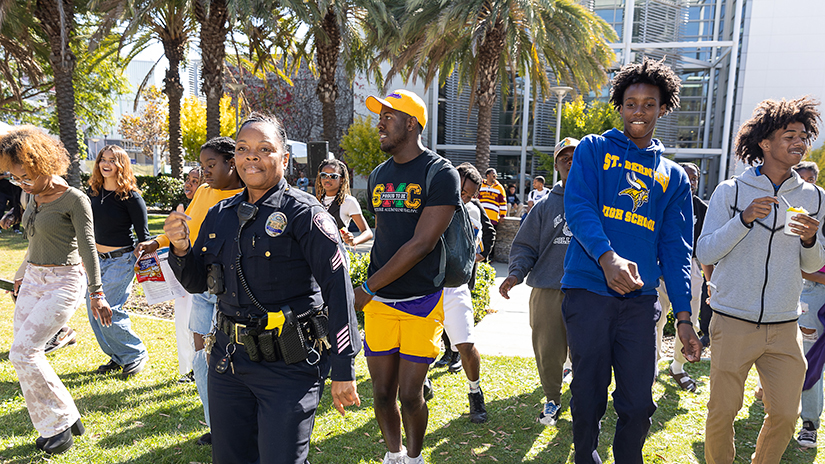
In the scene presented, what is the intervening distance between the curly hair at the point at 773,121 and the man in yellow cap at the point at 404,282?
5.96ft

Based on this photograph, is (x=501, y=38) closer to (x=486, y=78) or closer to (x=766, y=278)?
(x=486, y=78)

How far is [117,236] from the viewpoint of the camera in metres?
5.18

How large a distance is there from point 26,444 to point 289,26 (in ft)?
58.0

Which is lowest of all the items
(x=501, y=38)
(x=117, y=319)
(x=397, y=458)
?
(x=397, y=458)

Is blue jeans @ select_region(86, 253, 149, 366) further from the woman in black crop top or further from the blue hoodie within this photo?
the blue hoodie

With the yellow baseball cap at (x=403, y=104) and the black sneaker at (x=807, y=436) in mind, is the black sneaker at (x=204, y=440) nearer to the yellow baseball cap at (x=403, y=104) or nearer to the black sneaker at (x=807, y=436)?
the yellow baseball cap at (x=403, y=104)

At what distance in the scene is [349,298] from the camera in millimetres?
2395

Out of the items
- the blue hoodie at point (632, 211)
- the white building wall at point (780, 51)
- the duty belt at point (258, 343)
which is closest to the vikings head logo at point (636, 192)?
the blue hoodie at point (632, 211)

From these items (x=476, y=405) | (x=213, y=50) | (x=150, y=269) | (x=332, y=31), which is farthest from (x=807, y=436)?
(x=213, y=50)

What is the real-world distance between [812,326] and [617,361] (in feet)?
7.90

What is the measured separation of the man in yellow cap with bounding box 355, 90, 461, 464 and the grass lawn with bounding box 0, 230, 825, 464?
771 millimetres

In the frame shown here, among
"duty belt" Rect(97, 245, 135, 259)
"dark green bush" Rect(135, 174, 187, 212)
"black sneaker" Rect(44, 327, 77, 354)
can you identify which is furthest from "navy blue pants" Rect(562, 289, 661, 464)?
"dark green bush" Rect(135, 174, 187, 212)

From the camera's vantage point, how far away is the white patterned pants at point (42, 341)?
3619 mm

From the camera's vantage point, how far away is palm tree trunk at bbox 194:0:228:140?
1438cm
